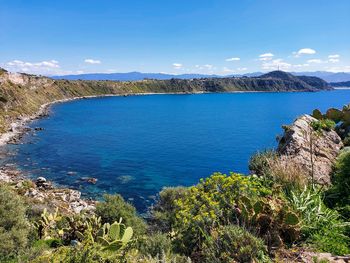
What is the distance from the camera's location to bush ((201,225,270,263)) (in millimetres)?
7918

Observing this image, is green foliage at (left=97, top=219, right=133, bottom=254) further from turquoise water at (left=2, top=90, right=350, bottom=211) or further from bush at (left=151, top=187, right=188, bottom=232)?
turquoise water at (left=2, top=90, right=350, bottom=211)

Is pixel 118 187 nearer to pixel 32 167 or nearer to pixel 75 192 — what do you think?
pixel 75 192

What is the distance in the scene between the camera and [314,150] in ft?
67.2

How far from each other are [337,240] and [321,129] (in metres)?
17.5

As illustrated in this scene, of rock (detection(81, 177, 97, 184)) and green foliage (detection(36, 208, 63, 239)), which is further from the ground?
green foliage (detection(36, 208, 63, 239))

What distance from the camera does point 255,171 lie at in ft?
62.4

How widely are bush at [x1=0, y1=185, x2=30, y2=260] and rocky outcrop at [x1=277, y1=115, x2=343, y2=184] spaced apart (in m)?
14.4

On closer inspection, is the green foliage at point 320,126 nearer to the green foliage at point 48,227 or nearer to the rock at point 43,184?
the green foliage at point 48,227

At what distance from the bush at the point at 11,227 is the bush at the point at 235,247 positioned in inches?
440

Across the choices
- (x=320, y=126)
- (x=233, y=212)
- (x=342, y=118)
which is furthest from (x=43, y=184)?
(x=233, y=212)

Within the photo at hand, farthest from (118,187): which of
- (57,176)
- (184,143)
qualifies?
(184,143)

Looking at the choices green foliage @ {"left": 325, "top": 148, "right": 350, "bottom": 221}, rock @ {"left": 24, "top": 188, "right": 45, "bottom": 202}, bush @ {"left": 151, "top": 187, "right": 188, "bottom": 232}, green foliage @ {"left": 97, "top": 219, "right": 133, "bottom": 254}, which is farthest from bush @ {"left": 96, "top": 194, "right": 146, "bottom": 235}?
rock @ {"left": 24, "top": 188, "right": 45, "bottom": 202}

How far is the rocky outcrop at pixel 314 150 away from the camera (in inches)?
706

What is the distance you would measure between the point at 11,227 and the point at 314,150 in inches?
722
